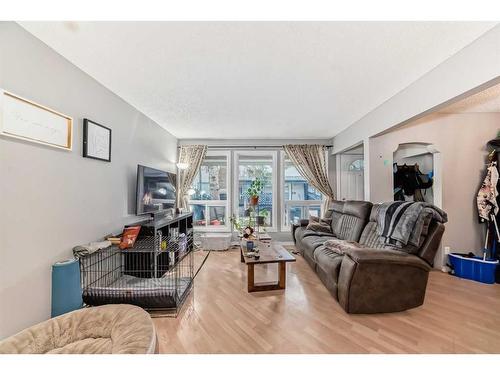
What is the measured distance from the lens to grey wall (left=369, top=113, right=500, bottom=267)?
2.99 m

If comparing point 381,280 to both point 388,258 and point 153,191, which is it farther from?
point 153,191

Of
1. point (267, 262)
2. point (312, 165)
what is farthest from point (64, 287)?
point (312, 165)

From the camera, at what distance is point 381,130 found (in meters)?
2.79

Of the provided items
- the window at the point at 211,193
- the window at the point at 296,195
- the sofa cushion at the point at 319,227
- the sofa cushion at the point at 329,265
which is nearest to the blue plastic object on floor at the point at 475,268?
the sofa cushion at the point at 319,227

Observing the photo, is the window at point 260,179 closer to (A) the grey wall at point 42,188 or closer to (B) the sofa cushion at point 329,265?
(B) the sofa cushion at point 329,265

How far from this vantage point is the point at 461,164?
3.02 meters

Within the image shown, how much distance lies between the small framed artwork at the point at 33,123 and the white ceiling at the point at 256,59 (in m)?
0.53

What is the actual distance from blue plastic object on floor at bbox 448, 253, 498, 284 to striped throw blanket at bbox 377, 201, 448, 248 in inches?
54.3

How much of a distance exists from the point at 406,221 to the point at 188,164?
3.87 m

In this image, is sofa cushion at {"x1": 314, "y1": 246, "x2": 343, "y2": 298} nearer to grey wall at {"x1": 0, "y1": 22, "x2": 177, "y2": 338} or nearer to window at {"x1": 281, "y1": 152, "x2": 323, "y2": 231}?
window at {"x1": 281, "y1": 152, "x2": 323, "y2": 231}

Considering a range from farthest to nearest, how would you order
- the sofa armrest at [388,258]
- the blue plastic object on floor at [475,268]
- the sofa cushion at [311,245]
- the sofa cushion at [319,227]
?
the sofa cushion at [319,227]
the sofa cushion at [311,245]
the blue plastic object on floor at [475,268]
the sofa armrest at [388,258]

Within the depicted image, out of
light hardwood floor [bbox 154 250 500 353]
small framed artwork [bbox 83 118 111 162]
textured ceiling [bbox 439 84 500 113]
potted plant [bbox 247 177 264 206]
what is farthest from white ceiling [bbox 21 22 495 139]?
light hardwood floor [bbox 154 250 500 353]

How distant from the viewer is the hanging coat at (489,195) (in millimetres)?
2715
